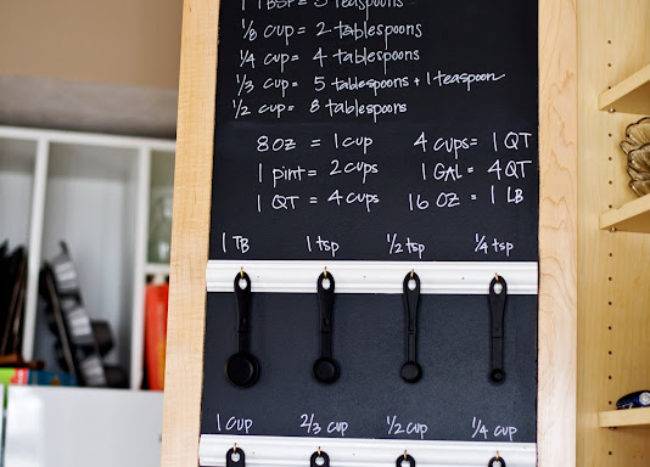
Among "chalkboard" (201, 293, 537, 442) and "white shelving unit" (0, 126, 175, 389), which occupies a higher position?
"white shelving unit" (0, 126, 175, 389)

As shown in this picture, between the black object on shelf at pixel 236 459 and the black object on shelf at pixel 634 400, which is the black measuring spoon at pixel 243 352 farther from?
the black object on shelf at pixel 634 400

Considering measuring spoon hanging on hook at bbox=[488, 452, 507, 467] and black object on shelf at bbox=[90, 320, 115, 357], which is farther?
black object on shelf at bbox=[90, 320, 115, 357]

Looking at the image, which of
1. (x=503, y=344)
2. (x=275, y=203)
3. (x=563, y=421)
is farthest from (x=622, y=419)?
(x=275, y=203)

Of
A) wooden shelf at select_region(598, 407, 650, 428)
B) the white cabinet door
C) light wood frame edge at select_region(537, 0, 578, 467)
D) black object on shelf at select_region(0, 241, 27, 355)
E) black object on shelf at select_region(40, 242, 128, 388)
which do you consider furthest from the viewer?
black object on shelf at select_region(40, 242, 128, 388)

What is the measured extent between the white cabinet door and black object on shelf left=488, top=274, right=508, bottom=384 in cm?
138

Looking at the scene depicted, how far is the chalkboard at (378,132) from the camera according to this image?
210 cm

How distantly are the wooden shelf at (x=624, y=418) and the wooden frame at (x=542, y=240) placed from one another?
0.30ft

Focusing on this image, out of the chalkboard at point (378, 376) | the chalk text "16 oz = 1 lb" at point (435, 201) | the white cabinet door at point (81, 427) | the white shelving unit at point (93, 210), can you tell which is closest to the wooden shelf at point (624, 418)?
the chalkboard at point (378, 376)

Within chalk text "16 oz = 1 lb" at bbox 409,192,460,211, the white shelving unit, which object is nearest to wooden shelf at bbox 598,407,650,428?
chalk text "16 oz = 1 lb" at bbox 409,192,460,211

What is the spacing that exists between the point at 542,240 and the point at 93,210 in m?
2.07

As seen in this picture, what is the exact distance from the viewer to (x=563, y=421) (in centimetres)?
201

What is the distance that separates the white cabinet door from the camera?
9.86ft

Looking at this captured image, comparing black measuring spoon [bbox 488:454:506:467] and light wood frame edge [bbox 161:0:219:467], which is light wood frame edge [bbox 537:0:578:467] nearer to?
black measuring spoon [bbox 488:454:506:467]

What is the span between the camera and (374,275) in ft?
6.83
